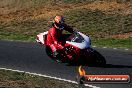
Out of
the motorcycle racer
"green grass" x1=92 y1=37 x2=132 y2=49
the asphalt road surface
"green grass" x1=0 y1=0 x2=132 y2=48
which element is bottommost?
"green grass" x1=0 y1=0 x2=132 y2=48

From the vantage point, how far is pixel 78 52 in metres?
17.0

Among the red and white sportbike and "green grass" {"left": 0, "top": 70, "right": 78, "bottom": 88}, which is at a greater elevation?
"green grass" {"left": 0, "top": 70, "right": 78, "bottom": 88}

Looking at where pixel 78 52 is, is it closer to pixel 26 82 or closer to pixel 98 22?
pixel 26 82

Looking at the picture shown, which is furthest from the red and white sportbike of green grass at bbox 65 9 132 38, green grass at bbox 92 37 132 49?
green grass at bbox 65 9 132 38

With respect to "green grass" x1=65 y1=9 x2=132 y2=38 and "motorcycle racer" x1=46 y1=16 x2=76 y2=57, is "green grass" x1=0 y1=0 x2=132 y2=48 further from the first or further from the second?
"motorcycle racer" x1=46 y1=16 x2=76 y2=57

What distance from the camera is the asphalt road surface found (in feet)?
51.2

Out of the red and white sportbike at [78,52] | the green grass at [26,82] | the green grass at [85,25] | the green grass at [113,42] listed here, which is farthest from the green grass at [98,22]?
the green grass at [26,82]

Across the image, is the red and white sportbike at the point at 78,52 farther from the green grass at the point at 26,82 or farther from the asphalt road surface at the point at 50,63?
the green grass at the point at 26,82

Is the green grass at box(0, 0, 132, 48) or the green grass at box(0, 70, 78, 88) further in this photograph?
the green grass at box(0, 0, 132, 48)

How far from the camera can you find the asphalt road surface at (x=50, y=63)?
15.6 meters

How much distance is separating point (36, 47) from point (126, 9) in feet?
49.3

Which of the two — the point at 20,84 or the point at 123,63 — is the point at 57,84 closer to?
the point at 20,84

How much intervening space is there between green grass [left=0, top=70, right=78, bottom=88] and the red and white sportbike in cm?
278

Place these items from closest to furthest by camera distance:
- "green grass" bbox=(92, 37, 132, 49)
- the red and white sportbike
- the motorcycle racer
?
the red and white sportbike → the motorcycle racer → "green grass" bbox=(92, 37, 132, 49)
